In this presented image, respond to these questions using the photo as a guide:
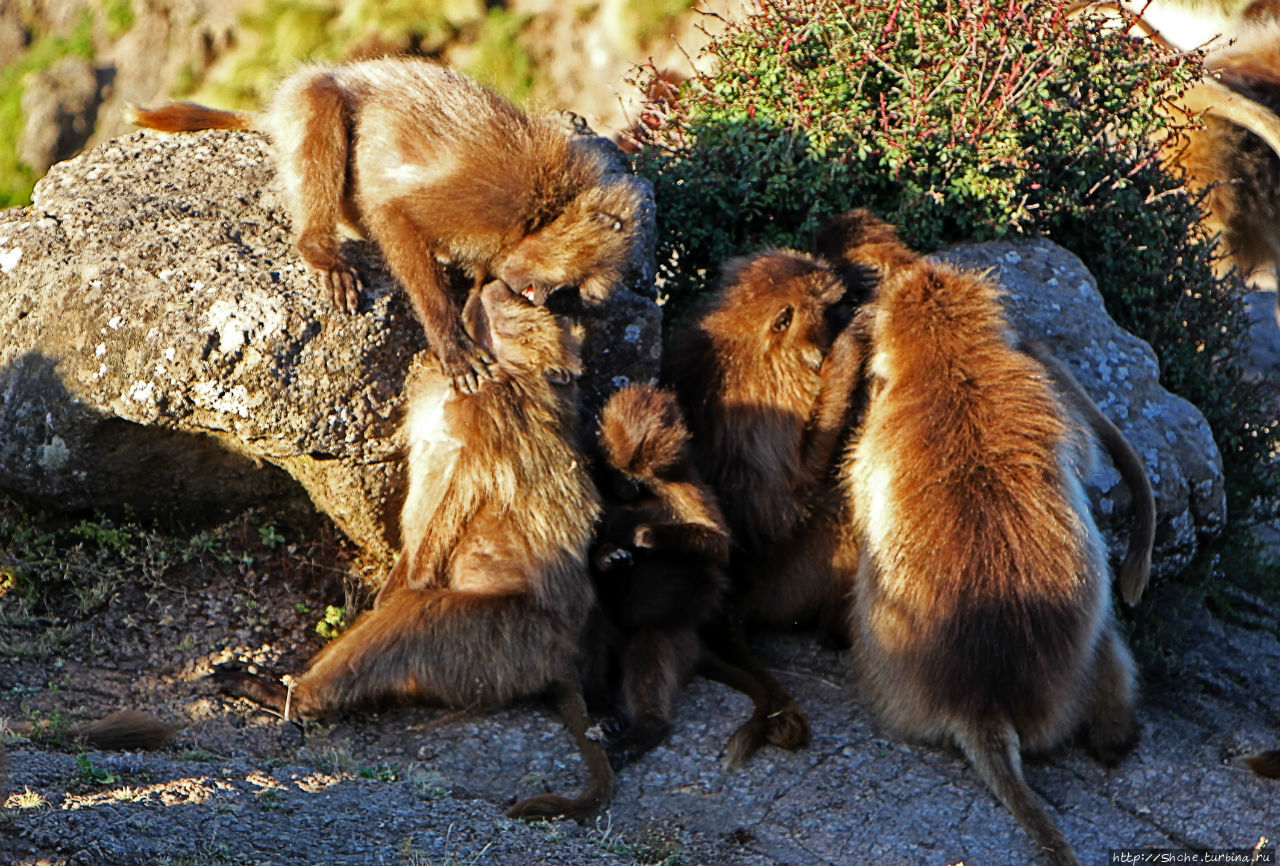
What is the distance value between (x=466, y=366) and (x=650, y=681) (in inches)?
56.7

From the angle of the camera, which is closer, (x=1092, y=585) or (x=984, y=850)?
(x=984, y=850)

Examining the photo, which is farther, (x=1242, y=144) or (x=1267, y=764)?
(x=1242, y=144)

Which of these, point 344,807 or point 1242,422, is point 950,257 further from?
point 344,807

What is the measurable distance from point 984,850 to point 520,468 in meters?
2.17

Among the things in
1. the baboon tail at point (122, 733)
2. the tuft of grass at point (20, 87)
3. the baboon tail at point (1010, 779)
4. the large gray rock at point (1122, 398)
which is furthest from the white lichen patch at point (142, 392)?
the tuft of grass at point (20, 87)

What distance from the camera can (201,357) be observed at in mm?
5449

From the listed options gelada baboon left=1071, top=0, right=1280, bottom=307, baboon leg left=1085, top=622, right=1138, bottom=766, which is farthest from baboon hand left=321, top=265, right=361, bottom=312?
gelada baboon left=1071, top=0, right=1280, bottom=307

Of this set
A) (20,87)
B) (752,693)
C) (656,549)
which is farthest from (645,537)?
(20,87)

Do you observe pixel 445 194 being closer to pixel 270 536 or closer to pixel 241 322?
pixel 241 322

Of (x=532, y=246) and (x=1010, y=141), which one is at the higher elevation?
(x=1010, y=141)

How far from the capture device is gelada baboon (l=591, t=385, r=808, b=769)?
17.9 feet

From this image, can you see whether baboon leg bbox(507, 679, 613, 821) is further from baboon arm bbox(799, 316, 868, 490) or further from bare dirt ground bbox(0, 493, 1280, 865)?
baboon arm bbox(799, 316, 868, 490)

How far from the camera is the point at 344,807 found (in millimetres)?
4344

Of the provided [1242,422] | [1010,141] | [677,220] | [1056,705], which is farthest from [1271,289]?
[1056,705]
